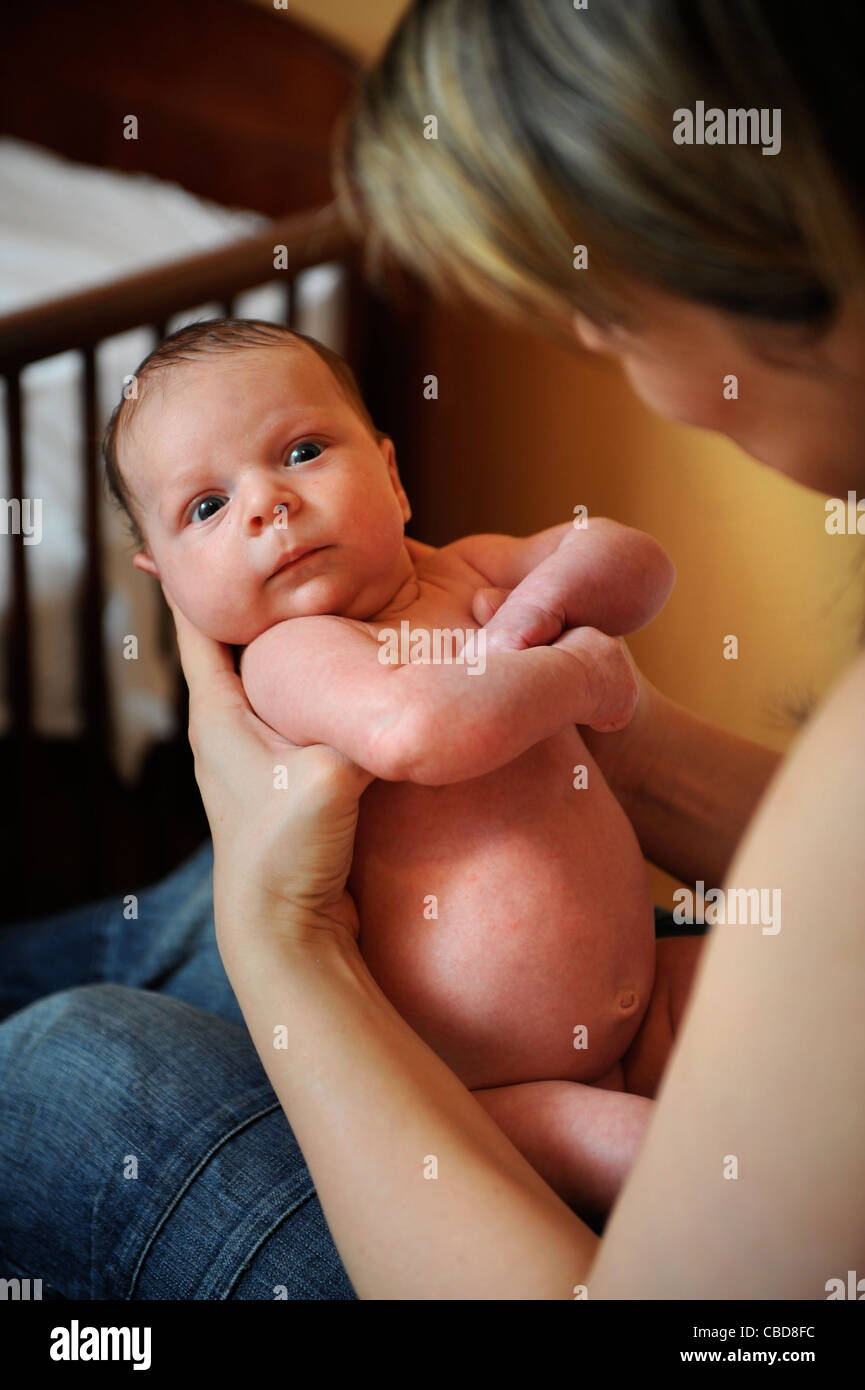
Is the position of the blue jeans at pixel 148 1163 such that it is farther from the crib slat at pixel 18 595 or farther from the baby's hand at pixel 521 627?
the crib slat at pixel 18 595

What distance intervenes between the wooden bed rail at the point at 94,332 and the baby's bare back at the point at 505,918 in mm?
785

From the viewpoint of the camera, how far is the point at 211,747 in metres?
0.57

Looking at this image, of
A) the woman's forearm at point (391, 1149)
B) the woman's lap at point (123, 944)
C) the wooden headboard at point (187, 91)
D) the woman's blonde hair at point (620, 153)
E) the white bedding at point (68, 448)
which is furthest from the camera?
the wooden headboard at point (187, 91)

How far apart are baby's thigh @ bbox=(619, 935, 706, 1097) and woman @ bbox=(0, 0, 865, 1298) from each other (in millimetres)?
119

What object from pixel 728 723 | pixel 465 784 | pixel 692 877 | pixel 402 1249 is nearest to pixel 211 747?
pixel 465 784

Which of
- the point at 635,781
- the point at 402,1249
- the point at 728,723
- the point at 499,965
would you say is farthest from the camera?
the point at 728,723

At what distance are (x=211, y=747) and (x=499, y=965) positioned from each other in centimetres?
18

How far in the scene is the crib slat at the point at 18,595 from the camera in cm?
127

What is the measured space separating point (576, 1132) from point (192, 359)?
42cm

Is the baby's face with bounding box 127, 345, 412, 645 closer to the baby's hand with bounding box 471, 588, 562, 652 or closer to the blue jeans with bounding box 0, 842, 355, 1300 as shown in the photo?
the baby's hand with bounding box 471, 588, 562, 652

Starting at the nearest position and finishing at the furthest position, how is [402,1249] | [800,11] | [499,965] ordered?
[800,11]
[402,1249]
[499,965]

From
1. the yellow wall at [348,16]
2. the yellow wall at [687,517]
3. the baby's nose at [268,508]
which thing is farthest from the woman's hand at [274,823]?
the yellow wall at [348,16]

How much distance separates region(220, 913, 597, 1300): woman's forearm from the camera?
0.44m

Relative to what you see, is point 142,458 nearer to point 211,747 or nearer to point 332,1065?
point 211,747
